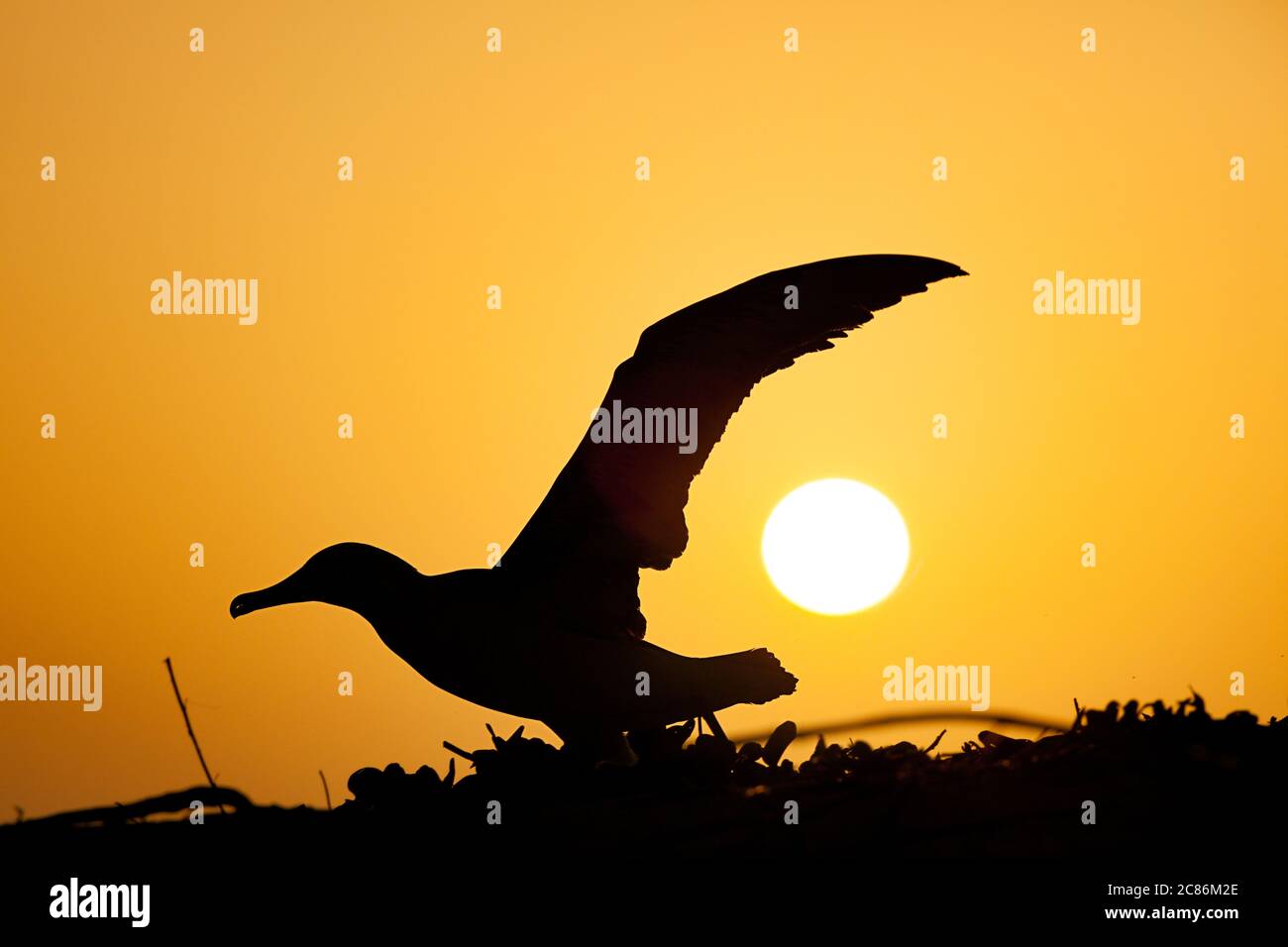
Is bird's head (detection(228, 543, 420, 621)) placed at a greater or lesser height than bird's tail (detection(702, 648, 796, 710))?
greater

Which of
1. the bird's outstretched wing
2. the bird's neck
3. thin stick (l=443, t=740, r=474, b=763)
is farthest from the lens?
the bird's outstretched wing

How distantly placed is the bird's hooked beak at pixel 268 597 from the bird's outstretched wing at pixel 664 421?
1529 millimetres

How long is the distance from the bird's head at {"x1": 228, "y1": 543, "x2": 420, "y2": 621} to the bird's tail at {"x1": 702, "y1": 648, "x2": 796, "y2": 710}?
2.21 metres

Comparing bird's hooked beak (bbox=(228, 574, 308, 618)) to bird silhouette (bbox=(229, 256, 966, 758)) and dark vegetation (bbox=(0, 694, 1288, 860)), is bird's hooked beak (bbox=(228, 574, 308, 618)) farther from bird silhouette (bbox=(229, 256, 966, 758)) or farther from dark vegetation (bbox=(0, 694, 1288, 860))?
dark vegetation (bbox=(0, 694, 1288, 860))

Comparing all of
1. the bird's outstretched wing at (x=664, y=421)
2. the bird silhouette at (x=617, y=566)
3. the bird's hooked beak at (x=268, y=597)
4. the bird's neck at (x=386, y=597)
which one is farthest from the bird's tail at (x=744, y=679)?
the bird's hooked beak at (x=268, y=597)

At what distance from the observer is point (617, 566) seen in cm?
991

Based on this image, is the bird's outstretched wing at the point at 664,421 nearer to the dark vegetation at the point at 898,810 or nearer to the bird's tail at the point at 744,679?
the bird's tail at the point at 744,679

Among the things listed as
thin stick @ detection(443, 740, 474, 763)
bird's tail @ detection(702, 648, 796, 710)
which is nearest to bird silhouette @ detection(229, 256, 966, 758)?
bird's tail @ detection(702, 648, 796, 710)

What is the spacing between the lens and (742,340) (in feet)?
32.6

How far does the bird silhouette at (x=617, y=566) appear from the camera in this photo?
29.4 feet

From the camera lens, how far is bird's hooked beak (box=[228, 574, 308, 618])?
31.7 ft

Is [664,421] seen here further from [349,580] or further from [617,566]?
[349,580]
